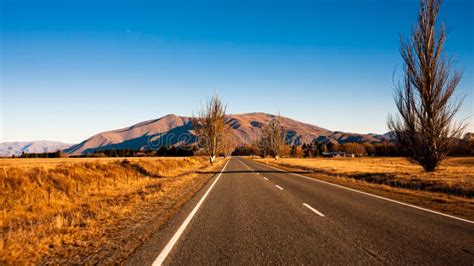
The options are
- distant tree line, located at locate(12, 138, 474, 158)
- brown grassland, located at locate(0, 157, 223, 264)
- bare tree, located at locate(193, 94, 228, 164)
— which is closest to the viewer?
brown grassland, located at locate(0, 157, 223, 264)

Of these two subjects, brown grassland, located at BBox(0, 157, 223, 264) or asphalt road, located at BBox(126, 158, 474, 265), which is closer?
asphalt road, located at BBox(126, 158, 474, 265)

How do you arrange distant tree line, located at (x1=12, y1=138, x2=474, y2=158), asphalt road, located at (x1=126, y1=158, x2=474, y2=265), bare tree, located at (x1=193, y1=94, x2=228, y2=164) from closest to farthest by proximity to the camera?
asphalt road, located at (x1=126, y1=158, x2=474, y2=265) → bare tree, located at (x1=193, y1=94, x2=228, y2=164) → distant tree line, located at (x1=12, y1=138, x2=474, y2=158)

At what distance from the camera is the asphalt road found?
174 inches

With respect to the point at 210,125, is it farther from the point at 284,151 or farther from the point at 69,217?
the point at 284,151

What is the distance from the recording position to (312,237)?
18.1 ft

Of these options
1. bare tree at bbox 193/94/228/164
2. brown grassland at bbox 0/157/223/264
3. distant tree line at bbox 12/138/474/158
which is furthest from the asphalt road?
distant tree line at bbox 12/138/474/158

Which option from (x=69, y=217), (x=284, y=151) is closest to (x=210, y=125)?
(x=69, y=217)

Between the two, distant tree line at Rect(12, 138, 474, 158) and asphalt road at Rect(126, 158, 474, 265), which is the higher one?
distant tree line at Rect(12, 138, 474, 158)

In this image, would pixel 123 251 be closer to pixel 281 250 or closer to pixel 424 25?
pixel 281 250

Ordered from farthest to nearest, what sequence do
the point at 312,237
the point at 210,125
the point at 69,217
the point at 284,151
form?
1. the point at 284,151
2. the point at 210,125
3. the point at 69,217
4. the point at 312,237

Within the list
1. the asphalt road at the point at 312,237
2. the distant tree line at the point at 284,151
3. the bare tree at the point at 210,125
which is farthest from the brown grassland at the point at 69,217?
the distant tree line at the point at 284,151

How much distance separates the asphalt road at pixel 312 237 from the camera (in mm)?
4414

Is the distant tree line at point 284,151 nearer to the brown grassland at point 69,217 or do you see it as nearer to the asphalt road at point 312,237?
the asphalt road at point 312,237

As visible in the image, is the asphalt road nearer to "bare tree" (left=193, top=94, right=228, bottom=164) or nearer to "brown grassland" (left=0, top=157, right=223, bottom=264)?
"brown grassland" (left=0, top=157, right=223, bottom=264)
